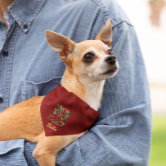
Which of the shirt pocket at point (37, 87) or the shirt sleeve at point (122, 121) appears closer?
the shirt sleeve at point (122, 121)

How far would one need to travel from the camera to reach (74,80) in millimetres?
1817

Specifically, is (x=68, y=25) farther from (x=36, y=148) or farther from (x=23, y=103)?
(x=36, y=148)

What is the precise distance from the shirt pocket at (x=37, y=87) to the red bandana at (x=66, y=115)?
134 mm

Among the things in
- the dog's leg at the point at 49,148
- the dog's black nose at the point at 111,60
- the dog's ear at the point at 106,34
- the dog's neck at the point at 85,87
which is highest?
the dog's ear at the point at 106,34

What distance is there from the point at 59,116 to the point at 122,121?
31cm

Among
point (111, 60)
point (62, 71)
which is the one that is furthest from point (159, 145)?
point (111, 60)

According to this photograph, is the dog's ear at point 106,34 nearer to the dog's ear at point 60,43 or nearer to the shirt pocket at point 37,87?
the dog's ear at point 60,43

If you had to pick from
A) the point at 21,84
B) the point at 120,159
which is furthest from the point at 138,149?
the point at 21,84

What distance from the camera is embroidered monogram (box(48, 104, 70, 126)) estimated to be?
168 cm

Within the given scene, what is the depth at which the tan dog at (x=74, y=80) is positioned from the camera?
5.71 ft

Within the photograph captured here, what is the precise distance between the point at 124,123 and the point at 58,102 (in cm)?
34

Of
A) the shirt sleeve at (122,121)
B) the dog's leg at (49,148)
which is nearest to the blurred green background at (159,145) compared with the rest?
the shirt sleeve at (122,121)

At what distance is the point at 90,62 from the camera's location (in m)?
1.82

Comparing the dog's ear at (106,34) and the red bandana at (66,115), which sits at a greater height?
the dog's ear at (106,34)
